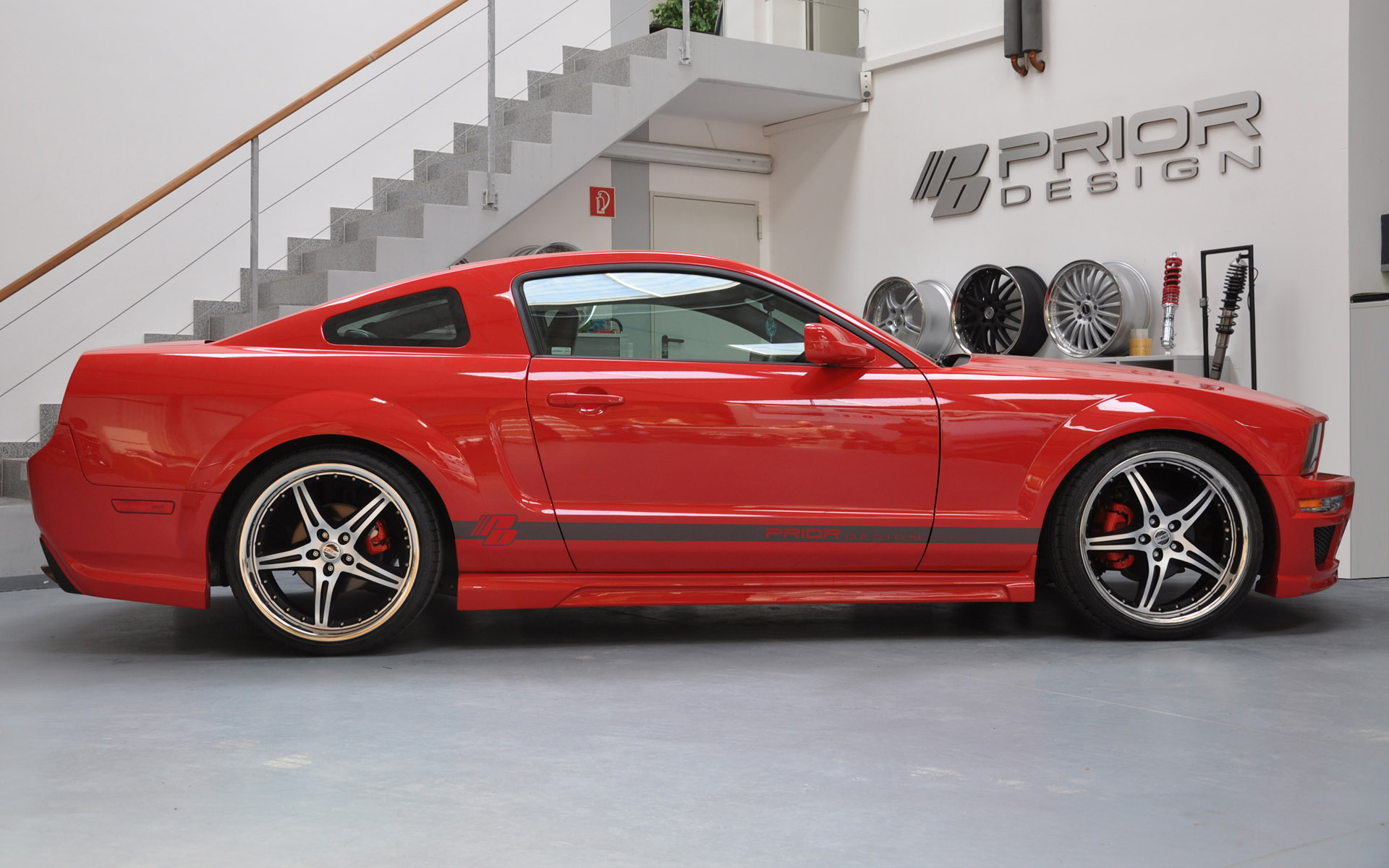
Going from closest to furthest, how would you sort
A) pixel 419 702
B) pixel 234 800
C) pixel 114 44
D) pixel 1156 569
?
pixel 234 800, pixel 419 702, pixel 1156 569, pixel 114 44

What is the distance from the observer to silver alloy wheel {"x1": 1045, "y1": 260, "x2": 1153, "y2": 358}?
693cm

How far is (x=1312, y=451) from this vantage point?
4035mm

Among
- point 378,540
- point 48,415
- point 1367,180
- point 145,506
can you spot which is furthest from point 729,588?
point 48,415

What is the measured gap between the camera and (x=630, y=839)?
2.14 m

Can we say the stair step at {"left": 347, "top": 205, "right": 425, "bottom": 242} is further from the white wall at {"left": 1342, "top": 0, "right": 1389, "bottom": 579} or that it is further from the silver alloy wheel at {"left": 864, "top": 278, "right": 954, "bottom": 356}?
the white wall at {"left": 1342, "top": 0, "right": 1389, "bottom": 579}

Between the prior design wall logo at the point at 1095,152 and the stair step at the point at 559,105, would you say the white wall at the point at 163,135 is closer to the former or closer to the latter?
the stair step at the point at 559,105

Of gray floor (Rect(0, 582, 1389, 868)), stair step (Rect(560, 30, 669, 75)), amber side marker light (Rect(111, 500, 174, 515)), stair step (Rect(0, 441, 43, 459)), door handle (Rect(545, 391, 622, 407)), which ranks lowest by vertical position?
gray floor (Rect(0, 582, 1389, 868))

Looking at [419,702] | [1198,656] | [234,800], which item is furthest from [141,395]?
[1198,656]

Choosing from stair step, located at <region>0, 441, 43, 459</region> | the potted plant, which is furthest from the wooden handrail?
the potted plant

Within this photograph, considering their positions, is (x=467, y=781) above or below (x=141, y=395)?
below

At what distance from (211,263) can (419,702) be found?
5830mm

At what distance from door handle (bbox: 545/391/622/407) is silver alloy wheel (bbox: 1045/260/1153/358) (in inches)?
164

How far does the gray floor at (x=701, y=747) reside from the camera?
2.13 m

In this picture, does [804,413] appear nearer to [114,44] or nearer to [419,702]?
[419,702]
